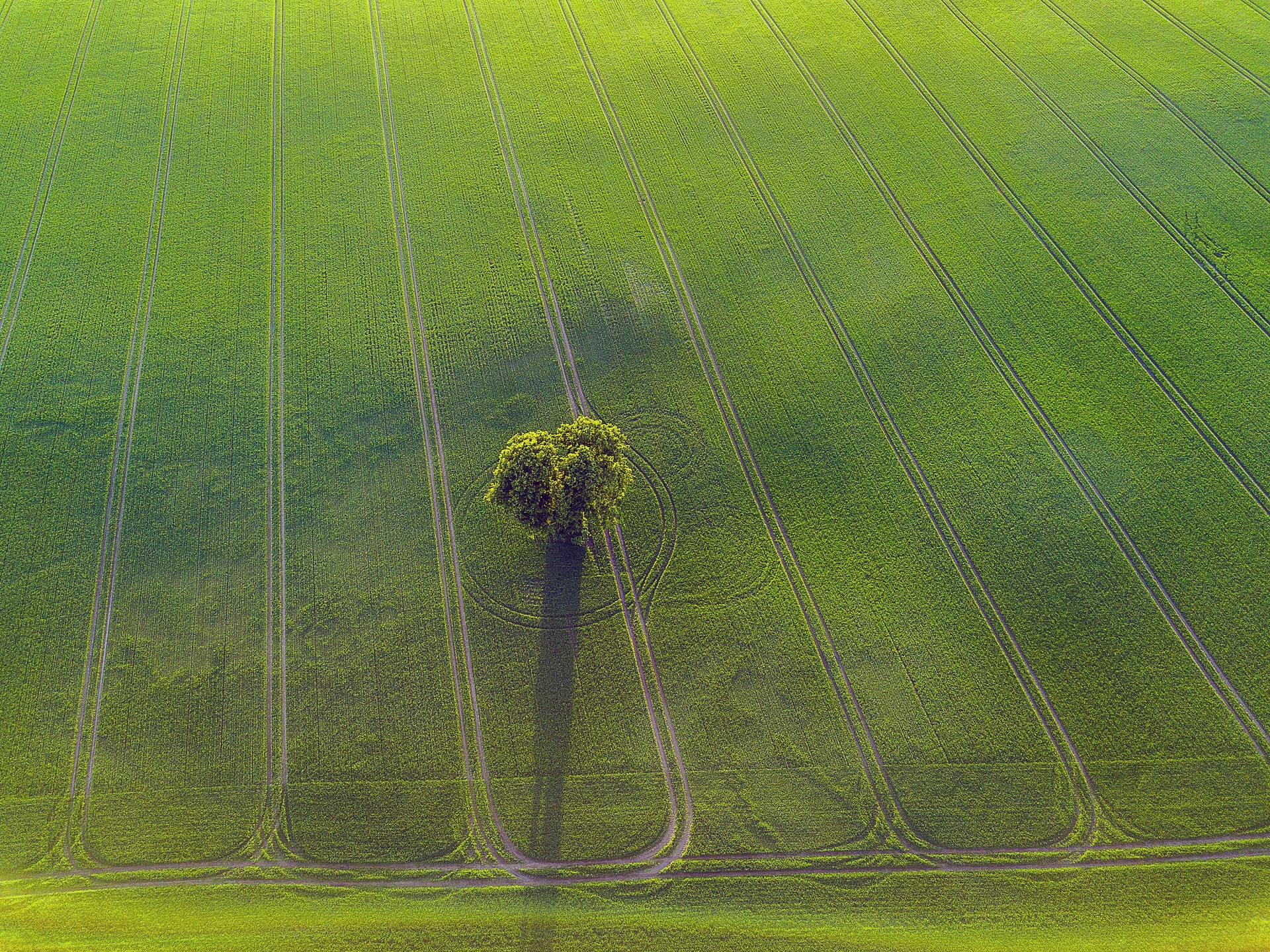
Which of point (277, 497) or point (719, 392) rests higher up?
point (719, 392)

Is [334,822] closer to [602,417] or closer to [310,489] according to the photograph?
[310,489]

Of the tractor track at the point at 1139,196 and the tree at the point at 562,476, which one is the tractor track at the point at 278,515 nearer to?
the tree at the point at 562,476

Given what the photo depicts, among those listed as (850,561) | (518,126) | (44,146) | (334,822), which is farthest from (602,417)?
(44,146)

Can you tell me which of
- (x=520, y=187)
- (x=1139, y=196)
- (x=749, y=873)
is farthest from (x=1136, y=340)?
(x=520, y=187)

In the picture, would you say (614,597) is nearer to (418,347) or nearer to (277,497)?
(277,497)

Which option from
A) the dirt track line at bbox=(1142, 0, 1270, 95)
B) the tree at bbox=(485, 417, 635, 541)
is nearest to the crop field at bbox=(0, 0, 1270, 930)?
the dirt track line at bbox=(1142, 0, 1270, 95)

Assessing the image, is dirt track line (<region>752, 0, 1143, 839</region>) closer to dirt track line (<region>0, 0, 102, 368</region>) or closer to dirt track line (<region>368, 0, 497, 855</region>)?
dirt track line (<region>368, 0, 497, 855</region>)
